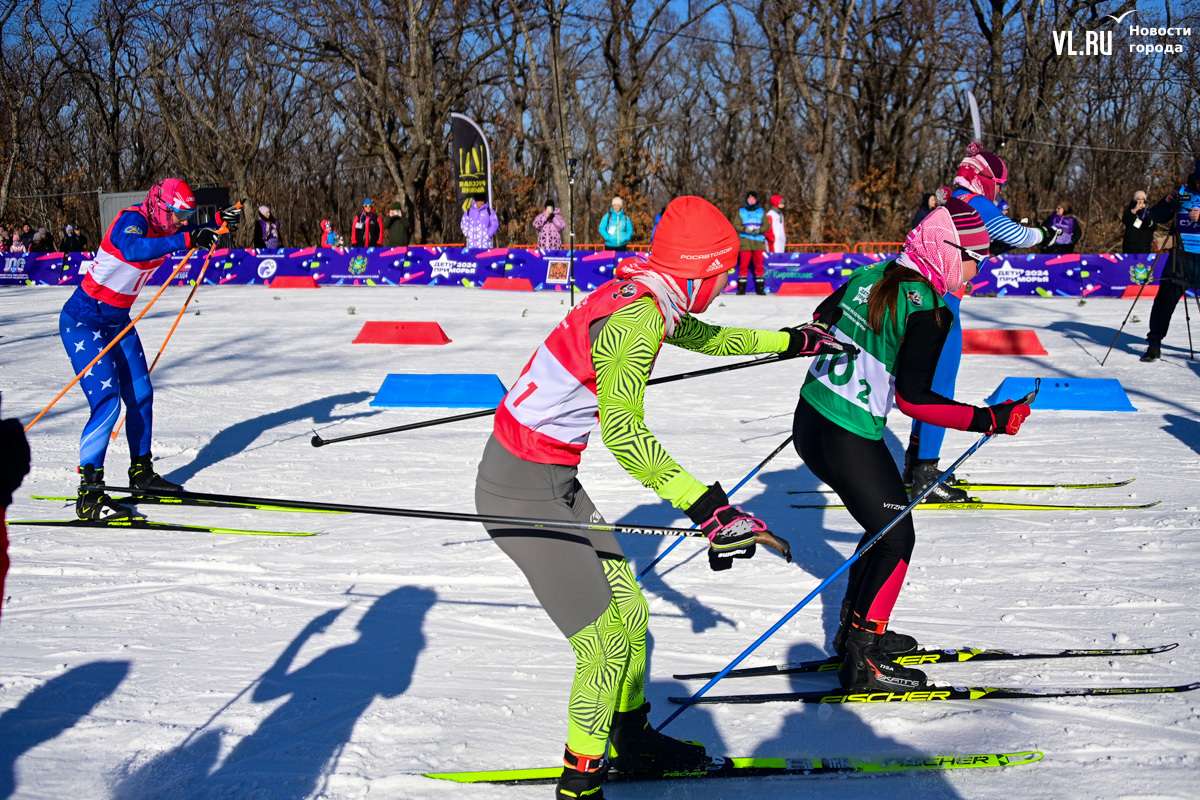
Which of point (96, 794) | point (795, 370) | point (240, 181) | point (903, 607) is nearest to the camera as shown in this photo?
point (96, 794)

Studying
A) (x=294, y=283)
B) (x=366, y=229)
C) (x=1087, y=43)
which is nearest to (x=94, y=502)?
(x=294, y=283)

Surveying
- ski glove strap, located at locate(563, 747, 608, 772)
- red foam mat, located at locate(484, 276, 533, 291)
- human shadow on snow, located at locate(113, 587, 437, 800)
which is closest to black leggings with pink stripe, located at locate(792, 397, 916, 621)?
ski glove strap, located at locate(563, 747, 608, 772)

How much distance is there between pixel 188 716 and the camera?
11.0 feet

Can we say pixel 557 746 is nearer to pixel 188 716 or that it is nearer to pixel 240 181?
pixel 188 716

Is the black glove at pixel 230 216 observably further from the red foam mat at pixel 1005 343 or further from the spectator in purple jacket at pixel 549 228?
the spectator in purple jacket at pixel 549 228

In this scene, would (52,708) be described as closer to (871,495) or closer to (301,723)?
(301,723)

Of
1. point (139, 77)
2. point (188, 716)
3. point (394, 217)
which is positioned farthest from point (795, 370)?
point (139, 77)

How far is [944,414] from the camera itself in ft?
10.8

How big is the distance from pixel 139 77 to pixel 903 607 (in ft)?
118

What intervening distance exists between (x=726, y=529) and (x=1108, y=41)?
104ft

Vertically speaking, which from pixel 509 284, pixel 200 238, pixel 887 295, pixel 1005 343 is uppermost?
pixel 200 238

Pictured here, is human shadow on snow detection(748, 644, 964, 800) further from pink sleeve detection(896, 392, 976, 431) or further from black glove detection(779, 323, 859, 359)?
black glove detection(779, 323, 859, 359)

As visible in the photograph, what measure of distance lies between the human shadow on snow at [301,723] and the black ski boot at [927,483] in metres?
3.35

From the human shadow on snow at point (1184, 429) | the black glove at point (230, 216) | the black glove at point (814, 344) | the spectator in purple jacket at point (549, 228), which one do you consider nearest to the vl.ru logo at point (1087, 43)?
the spectator in purple jacket at point (549, 228)
